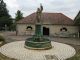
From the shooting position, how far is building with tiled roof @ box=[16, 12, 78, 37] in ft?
57.0

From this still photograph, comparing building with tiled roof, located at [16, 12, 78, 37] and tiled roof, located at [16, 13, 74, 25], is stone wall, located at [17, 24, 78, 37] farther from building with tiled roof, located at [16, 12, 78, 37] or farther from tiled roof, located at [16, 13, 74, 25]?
tiled roof, located at [16, 13, 74, 25]

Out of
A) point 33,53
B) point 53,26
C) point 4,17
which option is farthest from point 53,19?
point 4,17

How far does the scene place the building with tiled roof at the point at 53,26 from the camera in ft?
57.0

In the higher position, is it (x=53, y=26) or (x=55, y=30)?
(x=53, y=26)

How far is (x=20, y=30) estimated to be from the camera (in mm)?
18344

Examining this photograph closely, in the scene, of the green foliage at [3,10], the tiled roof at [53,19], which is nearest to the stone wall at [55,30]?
the tiled roof at [53,19]

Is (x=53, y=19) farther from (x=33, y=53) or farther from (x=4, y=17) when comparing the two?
(x=4, y=17)

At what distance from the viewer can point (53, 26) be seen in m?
17.9

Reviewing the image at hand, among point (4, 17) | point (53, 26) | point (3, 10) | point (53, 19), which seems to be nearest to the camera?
point (53, 26)

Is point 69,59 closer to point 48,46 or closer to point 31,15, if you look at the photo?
point 48,46

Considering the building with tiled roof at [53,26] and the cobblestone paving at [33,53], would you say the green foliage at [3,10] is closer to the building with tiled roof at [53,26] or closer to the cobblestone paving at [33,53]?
the building with tiled roof at [53,26]

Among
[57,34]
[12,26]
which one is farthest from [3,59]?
[12,26]

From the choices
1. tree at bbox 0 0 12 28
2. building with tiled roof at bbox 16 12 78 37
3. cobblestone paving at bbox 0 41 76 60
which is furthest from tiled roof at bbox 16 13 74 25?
tree at bbox 0 0 12 28

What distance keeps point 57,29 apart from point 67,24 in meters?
2.58
